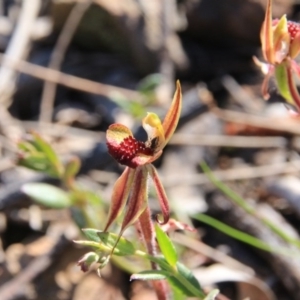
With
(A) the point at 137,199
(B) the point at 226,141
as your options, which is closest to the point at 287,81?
(A) the point at 137,199

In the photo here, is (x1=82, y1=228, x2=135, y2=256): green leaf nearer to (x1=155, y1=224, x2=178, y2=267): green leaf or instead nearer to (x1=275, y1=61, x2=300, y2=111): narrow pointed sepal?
(x1=155, y1=224, x2=178, y2=267): green leaf

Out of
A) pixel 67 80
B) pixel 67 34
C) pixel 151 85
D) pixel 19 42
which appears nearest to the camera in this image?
A: pixel 151 85

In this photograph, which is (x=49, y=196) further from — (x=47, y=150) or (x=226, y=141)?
(x=226, y=141)

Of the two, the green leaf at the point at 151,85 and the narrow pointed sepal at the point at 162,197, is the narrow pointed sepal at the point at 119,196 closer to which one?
the narrow pointed sepal at the point at 162,197

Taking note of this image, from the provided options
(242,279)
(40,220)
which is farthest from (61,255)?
(242,279)

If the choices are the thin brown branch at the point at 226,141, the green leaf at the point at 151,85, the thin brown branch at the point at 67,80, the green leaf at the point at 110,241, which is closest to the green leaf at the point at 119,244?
the green leaf at the point at 110,241

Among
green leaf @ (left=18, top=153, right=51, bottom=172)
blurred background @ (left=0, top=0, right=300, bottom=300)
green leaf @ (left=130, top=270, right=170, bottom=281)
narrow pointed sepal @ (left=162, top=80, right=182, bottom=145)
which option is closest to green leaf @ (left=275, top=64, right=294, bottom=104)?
narrow pointed sepal @ (left=162, top=80, right=182, bottom=145)
